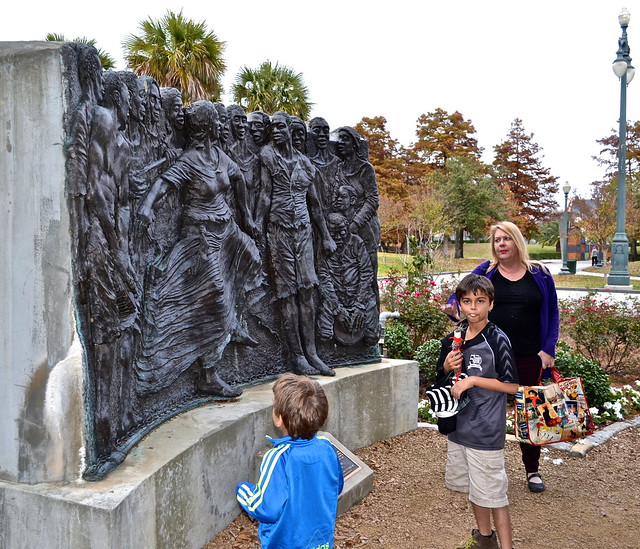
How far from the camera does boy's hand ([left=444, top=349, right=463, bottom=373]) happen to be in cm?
343

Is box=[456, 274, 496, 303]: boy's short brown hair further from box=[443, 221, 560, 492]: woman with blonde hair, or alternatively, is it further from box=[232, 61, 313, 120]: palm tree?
box=[232, 61, 313, 120]: palm tree

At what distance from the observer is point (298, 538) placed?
2.38 m

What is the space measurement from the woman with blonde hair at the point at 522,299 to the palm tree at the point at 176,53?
14.7 m

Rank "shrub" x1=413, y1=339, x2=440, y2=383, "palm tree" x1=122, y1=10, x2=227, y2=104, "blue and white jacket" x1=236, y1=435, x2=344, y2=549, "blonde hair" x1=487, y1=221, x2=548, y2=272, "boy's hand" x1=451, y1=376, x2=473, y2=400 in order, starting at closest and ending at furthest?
"blue and white jacket" x1=236, y1=435, x2=344, y2=549
"boy's hand" x1=451, y1=376, x2=473, y2=400
"blonde hair" x1=487, y1=221, x2=548, y2=272
"shrub" x1=413, y1=339, x2=440, y2=383
"palm tree" x1=122, y1=10, x2=227, y2=104

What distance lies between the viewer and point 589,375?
7207mm

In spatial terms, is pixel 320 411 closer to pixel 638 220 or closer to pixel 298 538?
pixel 298 538

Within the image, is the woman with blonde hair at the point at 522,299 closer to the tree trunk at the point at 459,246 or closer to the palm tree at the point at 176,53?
the palm tree at the point at 176,53

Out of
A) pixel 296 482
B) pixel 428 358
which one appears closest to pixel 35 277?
pixel 296 482

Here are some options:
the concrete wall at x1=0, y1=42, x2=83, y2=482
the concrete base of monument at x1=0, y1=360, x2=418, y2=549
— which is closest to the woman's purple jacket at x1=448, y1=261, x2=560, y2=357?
the concrete base of monument at x1=0, y1=360, x2=418, y2=549

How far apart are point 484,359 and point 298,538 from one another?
155 centimetres

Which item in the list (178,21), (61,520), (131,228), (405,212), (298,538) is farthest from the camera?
(405,212)

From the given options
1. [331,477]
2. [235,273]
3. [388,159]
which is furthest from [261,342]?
[388,159]

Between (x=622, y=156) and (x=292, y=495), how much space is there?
21.7 m

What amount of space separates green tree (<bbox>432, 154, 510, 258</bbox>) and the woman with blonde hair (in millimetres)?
35284
